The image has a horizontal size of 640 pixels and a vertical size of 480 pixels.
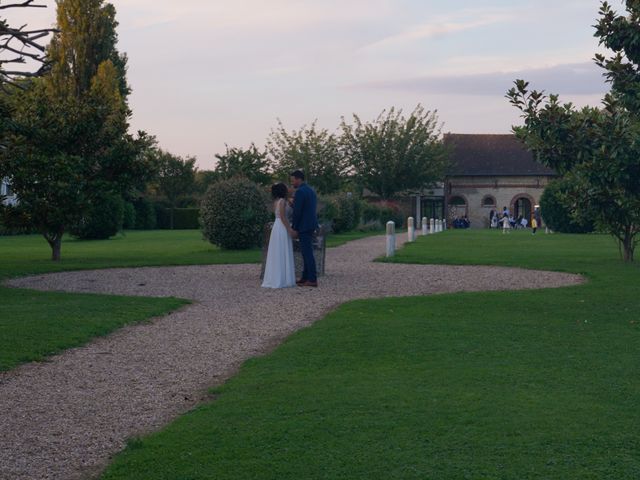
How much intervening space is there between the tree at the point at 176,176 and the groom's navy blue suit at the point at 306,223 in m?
59.1

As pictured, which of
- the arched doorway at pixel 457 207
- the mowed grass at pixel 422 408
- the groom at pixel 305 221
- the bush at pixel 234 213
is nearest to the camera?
the mowed grass at pixel 422 408

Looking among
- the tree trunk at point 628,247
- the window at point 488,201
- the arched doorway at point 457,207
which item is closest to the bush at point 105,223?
the tree trunk at point 628,247

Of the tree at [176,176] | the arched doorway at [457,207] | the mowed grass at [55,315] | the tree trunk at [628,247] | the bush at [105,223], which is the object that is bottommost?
the mowed grass at [55,315]

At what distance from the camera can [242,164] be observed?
40906 millimetres

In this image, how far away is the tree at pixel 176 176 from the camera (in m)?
76.4

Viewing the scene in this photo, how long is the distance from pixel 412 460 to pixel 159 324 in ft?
Answer: 23.6

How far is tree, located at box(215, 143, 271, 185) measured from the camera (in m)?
41.0

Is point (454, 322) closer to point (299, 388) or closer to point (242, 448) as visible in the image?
point (299, 388)

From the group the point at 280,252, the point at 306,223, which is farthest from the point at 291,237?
the point at 280,252

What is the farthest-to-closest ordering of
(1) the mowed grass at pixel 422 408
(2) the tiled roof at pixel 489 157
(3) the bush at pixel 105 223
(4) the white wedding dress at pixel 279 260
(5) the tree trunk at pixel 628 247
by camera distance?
1. (2) the tiled roof at pixel 489 157
2. (3) the bush at pixel 105 223
3. (5) the tree trunk at pixel 628 247
4. (4) the white wedding dress at pixel 279 260
5. (1) the mowed grass at pixel 422 408

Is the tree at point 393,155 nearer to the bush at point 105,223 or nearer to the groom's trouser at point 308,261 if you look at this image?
the bush at point 105,223

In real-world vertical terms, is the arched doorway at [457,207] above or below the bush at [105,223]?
above

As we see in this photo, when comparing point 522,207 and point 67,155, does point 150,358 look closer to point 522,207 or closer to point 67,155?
point 67,155

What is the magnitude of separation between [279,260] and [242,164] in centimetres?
2419
